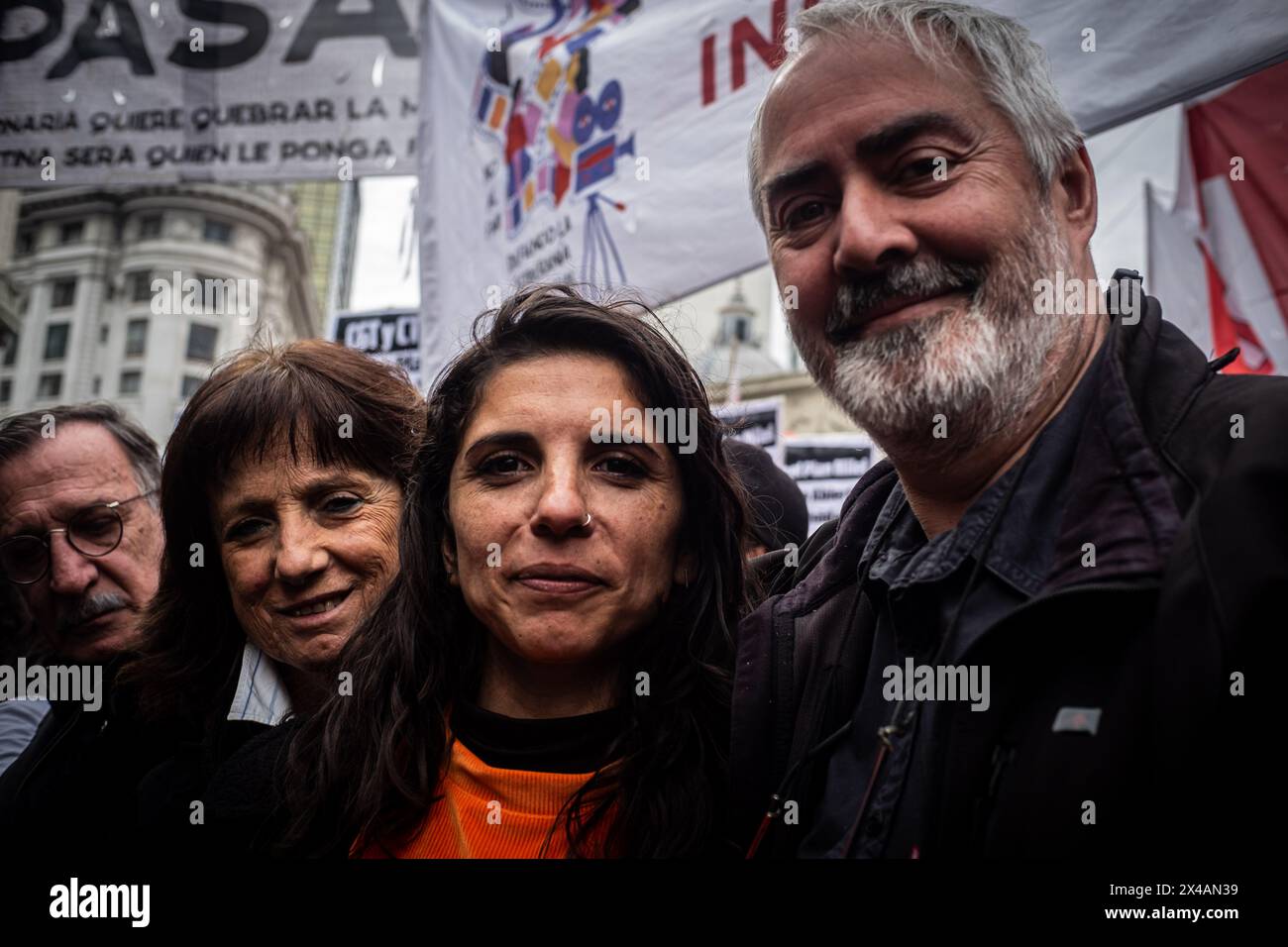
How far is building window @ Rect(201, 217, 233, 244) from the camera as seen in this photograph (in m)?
39.5

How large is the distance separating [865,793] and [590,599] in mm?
645

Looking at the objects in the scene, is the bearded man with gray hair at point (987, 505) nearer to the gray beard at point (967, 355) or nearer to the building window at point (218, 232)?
the gray beard at point (967, 355)

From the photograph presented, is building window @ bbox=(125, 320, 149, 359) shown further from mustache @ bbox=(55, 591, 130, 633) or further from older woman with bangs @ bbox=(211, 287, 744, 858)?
older woman with bangs @ bbox=(211, 287, 744, 858)

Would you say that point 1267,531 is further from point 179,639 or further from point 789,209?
point 179,639

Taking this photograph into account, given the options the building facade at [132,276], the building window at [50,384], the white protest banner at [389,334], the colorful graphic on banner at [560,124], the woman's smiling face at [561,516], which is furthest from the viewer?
the building window at [50,384]

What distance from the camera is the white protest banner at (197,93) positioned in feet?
15.7

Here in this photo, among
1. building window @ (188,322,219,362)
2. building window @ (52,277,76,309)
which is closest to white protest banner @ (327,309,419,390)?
building window @ (52,277,76,309)

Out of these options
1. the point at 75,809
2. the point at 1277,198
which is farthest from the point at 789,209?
the point at 1277,198

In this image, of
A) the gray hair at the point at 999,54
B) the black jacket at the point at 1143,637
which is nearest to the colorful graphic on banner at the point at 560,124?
the gray hair at the point at 999,54

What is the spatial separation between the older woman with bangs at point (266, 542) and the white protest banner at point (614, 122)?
1.40 ft

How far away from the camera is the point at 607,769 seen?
6.81ft
